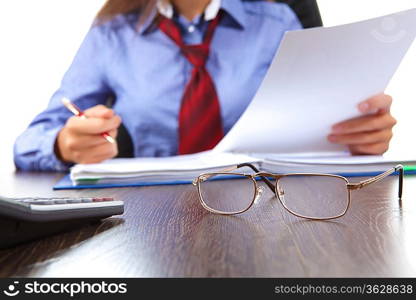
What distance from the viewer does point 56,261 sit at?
0.43m

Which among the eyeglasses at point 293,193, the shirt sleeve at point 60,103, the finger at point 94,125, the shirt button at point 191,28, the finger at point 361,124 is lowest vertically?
the eyeglasses at point 293,193

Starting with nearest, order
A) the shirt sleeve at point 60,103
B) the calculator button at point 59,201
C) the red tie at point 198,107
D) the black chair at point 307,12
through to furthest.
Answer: the calculator button at point 59,201, the shirt sleeve at point 60,103, the red tie at point 198,107, the black chair at point 307,12

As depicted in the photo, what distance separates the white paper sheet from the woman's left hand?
0.02 m

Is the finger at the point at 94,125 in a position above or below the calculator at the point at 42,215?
above

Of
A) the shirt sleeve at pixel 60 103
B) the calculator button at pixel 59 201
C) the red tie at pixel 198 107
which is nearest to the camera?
the calculator button at pixel 59 201

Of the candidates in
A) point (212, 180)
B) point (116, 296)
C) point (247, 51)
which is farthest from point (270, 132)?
point (247, 51)

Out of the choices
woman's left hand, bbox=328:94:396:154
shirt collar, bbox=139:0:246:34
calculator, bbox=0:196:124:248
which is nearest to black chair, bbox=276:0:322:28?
shirt collar, bbox=139:0:246:34

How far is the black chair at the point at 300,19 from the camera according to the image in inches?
72.0

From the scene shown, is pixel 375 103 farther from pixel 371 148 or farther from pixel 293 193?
pixel 293 193

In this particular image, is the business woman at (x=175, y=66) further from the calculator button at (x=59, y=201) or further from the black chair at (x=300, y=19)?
the calculator button at (x=59, y=201)

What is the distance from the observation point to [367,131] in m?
1.04

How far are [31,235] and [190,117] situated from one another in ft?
4.37

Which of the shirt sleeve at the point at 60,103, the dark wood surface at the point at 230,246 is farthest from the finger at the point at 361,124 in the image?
the shirt sleeve at the point at 60,103

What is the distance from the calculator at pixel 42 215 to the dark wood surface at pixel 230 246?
0.01 meters
